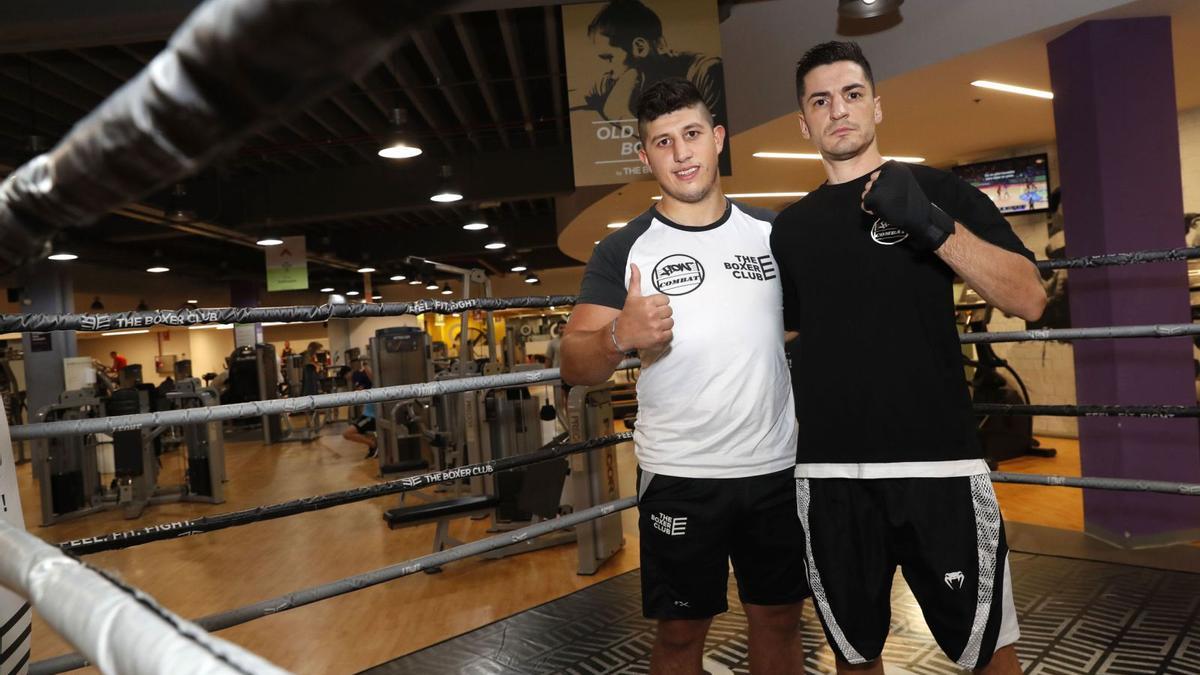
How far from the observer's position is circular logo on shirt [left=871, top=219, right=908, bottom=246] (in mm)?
1588

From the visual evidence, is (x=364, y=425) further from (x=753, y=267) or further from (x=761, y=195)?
(x=753, y=267)

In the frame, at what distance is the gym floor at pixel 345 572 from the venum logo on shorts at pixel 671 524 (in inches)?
66.5

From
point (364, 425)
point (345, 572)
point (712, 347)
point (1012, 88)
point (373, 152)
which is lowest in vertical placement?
point (345, 572)

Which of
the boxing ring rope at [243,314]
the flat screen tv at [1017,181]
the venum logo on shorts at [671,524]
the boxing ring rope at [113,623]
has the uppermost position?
the flat screen tv at [1017,181]

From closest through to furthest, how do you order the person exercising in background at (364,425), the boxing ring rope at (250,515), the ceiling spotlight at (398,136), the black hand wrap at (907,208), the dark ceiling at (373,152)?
the black hand wrap at (907,208)
the boxing ring rope at (250,515)
the ceiling spotlight at (398,136)
the dark ceiling at (373,152)
the person exercising in background at (364,425)

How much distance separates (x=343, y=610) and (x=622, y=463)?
4450 mm

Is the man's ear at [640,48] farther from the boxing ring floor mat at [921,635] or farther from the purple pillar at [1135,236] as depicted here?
the boxing ring floor mat at [921,635]

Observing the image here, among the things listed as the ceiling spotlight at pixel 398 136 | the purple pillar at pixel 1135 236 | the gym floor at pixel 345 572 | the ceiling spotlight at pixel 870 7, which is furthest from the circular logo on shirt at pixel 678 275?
the ceiling spotlight at pixel 398 136

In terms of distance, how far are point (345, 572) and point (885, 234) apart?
4331mm

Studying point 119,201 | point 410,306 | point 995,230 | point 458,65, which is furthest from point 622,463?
point 119,201

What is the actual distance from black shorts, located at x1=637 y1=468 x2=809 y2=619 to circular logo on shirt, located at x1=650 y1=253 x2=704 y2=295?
0.44 m

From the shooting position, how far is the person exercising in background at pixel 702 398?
1.76 metres

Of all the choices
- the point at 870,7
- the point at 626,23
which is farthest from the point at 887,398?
the point at 626,23

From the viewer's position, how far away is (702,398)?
1.76m
